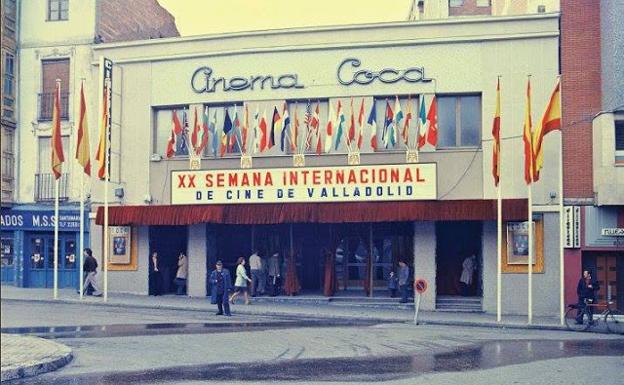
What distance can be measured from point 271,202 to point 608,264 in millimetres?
11143

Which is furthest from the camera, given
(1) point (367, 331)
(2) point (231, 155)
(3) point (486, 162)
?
(2) point (231, 155)

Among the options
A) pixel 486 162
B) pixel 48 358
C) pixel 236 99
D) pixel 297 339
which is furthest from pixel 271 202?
pixel 48 358

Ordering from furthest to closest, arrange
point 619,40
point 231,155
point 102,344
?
point 231,155 < point 619,40 < point 102,344

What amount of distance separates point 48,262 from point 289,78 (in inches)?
500

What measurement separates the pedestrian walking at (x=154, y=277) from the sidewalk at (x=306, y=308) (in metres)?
0.55

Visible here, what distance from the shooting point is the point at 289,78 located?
26.3 meters

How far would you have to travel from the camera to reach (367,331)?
1855 cm

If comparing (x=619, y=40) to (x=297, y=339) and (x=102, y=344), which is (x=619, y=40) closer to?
(x=297, y=339)

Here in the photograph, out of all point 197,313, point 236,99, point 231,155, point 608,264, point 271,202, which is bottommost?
point 197,313

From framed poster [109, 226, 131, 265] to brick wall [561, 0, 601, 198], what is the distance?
15304 millimetres

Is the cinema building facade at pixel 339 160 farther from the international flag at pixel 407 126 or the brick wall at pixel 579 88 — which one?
the brick wall at pixel 579 88

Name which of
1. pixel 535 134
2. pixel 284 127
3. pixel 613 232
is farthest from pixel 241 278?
pixel 613 232

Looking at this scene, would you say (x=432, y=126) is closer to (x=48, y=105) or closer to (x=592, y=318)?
(x=592, y=318)

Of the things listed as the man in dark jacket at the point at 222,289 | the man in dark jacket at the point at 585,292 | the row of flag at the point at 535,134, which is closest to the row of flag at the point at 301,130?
the row of flag at the point at 535,134
